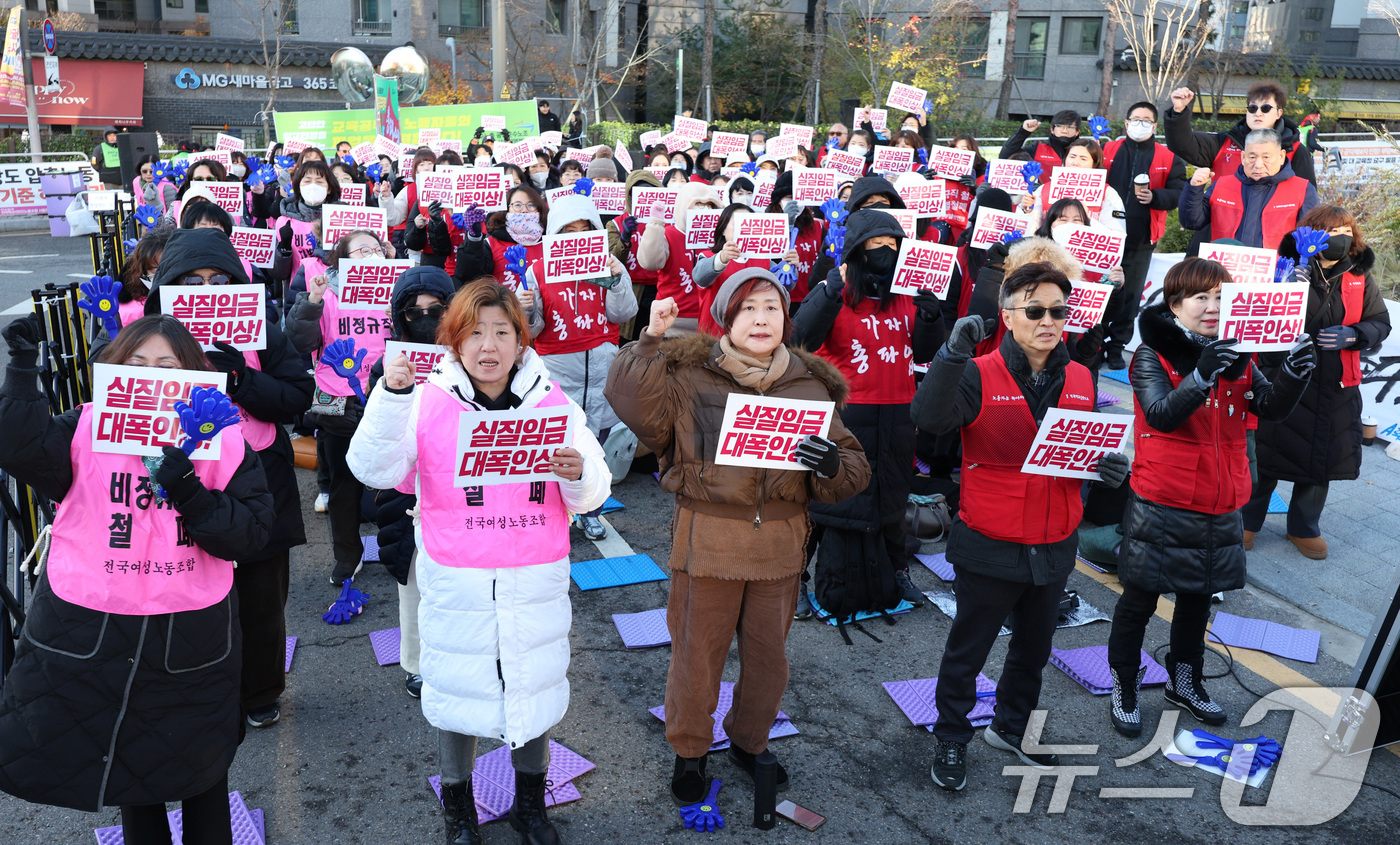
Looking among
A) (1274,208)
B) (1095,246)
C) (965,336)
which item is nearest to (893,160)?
(1274,208)

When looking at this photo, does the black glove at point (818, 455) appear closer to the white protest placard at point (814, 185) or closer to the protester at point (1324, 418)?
the protester at point (1324, 418)

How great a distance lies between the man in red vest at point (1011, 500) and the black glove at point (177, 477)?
247cm

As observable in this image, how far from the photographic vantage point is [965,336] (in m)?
3.77

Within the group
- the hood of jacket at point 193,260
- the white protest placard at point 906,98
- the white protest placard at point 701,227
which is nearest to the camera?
the hood of jacket at point 193,260

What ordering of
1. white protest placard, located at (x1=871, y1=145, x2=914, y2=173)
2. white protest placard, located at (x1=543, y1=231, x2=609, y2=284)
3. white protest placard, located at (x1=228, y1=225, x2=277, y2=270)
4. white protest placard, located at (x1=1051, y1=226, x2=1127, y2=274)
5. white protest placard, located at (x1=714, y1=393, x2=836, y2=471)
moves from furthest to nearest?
1. white protest placard, located at (x1=871, y1=145, x2=914, y2=173)
2. white protest placard, located at (x1=228, y1=225, x2=277, y2=270)
3. white protest placard, located at (x1=1051, y1=226, x2=1127, y2=274)
4. white protest placard, located at (x1=543, y1=231, x2=609, y2=284)
5. white protest placard, located at (x1=714, y1=393, x2=836, y2=471)

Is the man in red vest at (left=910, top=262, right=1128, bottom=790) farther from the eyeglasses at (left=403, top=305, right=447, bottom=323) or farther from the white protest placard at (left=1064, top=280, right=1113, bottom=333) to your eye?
the eyeglasses at (left=403, top=305, right=447, bottom=323)

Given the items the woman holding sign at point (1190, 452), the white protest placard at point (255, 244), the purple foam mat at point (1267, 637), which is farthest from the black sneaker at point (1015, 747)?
the white protest placard at point (255, 244)

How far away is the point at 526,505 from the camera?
3.48 meters

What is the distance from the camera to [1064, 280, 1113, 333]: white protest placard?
208 inches

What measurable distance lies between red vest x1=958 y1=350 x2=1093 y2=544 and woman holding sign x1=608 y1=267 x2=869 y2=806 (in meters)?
0.56

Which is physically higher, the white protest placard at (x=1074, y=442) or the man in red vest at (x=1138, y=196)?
the man in red vest at (x=1138, y=196)

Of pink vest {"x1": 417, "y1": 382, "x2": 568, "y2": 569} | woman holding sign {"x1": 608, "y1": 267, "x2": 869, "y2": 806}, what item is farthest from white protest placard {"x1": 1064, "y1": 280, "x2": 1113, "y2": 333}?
pink vest {"x1": 417, "y1": 382, "x2": 568, "y2": 569}

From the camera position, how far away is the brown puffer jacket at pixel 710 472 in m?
3.74

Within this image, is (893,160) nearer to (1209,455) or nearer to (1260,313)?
(1260,313)
